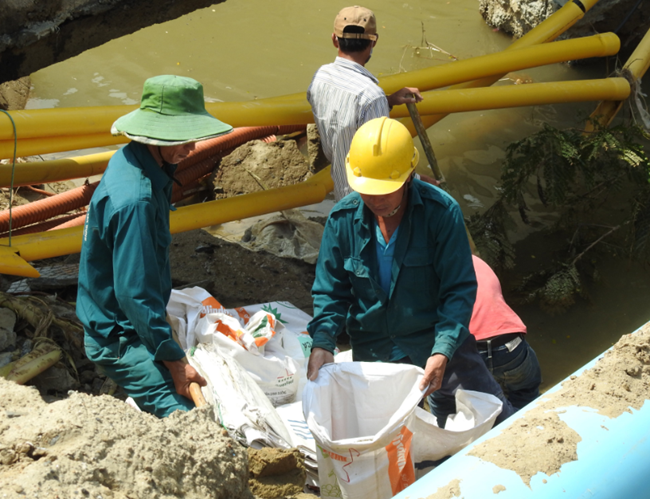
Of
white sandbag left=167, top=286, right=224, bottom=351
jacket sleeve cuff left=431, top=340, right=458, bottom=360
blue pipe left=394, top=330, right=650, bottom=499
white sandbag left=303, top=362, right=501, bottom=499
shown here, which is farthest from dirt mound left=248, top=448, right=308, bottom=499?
white sandbag left=167, top=286, right=224, bottom=351

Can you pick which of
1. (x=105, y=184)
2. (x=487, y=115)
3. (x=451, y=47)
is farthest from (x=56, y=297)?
→ (x=451, y=47)

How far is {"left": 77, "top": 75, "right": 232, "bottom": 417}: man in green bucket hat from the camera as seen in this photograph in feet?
6.84

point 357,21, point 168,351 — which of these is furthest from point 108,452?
point 357,21

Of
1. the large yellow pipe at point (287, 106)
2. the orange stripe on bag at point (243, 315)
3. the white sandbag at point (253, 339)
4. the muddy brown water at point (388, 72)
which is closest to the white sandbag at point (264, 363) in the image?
the white sandbag at point (253, 339)

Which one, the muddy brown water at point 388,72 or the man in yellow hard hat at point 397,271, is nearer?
the man in yellow hard hat at point 397,271

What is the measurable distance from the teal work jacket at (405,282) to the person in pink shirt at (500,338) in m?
0.48

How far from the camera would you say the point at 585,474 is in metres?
1.55

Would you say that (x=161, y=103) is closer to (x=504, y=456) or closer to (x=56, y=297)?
(x=504, y=456)

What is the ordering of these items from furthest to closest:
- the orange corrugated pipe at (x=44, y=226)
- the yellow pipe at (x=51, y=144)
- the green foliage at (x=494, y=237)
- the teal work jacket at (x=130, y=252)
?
the green foliage at (x=494, y=237) → the orange corrugated pipe at (x=44, y=226) → the yellow pipe at (x=51, y=144) → the teal work jacket at (x=130, y=252)

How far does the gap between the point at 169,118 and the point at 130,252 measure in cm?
50

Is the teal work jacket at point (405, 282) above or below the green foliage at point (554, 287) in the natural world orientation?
above

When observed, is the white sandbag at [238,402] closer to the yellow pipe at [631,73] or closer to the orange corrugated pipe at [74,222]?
the orange corrugated pipe at [74,222]

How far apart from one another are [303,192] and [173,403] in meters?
2.05

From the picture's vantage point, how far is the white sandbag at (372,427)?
2111 mm
